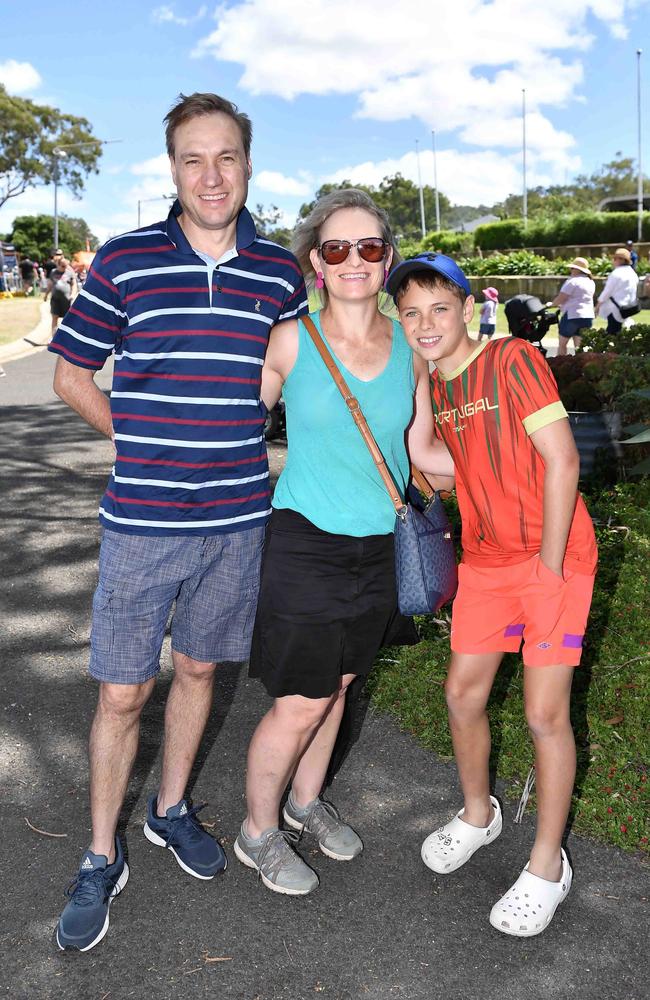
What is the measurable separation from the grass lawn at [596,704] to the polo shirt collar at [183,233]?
2165 millimetres

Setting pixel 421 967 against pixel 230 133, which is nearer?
pixel 421 967

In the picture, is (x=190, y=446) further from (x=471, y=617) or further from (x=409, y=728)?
(x=409, y=728)

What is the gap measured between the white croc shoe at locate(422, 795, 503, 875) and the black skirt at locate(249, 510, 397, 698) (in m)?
0.66

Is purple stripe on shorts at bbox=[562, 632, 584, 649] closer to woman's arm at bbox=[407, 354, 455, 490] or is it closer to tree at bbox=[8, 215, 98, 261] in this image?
woman's arm at bbox=[407, 354, 455, 490]

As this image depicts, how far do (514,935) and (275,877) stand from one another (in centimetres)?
72

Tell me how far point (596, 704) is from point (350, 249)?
99.6 inches

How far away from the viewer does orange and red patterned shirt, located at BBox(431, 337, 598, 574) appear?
2723 millimetres

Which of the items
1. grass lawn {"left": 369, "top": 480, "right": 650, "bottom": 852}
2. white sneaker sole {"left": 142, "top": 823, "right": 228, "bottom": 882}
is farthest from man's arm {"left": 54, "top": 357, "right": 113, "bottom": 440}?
grass lawn {"left": 369, "top": 480, "right": 650, "bottom": 852}

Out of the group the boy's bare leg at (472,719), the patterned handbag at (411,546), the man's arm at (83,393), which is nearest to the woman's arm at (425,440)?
the patterned handbag at (411,546)

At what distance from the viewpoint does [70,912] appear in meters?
2.78

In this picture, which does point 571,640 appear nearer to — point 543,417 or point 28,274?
point 543,417

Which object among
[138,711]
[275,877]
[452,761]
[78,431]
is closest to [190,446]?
[138,711]

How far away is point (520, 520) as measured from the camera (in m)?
2.83

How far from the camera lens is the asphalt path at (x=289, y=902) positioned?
2627 mm
